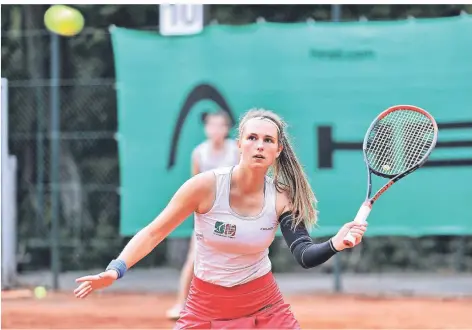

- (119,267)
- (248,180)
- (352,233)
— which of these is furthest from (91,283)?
(352,233)

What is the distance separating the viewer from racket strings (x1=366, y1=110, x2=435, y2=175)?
407cm

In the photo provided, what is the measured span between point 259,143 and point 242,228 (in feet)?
1.05

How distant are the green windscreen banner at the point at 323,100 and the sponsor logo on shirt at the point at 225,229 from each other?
4.16 m

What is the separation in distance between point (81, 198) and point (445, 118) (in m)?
3.86

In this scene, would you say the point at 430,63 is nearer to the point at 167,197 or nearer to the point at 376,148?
the point at 167,197

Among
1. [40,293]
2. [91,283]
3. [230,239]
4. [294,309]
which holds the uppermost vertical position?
[230,239]

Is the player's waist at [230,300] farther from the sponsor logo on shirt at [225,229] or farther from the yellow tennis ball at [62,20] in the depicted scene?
the yellow tennis ball at [62,20]

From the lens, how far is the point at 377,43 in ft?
25.7

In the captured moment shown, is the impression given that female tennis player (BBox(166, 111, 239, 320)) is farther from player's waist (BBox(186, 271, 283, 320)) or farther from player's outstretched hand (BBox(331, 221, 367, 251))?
player's outstretched hand (BBox(331, 221, 367, 251))

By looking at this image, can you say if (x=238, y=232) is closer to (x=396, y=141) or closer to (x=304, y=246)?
(x=304, y=246)

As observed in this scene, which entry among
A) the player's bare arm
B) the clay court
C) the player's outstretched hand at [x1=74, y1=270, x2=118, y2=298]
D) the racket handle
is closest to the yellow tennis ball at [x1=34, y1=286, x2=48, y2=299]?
the clay court

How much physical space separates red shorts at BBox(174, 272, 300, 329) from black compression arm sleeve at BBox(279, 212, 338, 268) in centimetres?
22

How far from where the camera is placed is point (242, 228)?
3633 millimetres

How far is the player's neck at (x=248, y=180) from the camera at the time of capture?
12.0 ft
